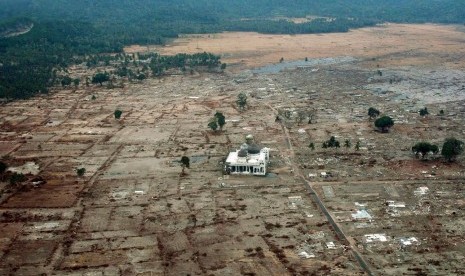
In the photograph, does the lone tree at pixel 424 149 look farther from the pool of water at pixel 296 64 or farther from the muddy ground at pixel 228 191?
the pool of water at pixel 296 64

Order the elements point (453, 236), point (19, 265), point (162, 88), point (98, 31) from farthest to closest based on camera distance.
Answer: point (98, 31) → point (162, 88) → point (453, 236) → point (19, 265)

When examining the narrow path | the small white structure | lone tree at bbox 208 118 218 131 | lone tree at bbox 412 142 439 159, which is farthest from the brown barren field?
lone tree at bbox 412 142 439 159

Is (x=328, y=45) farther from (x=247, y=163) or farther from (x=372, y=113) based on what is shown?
(x=247, y=163)

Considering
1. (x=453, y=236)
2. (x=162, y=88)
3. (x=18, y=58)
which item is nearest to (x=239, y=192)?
(x=453, y=236)

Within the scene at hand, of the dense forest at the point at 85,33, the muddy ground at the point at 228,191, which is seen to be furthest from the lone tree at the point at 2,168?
the dense forest at the point at 85,33

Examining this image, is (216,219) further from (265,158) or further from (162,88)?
(162,88)
